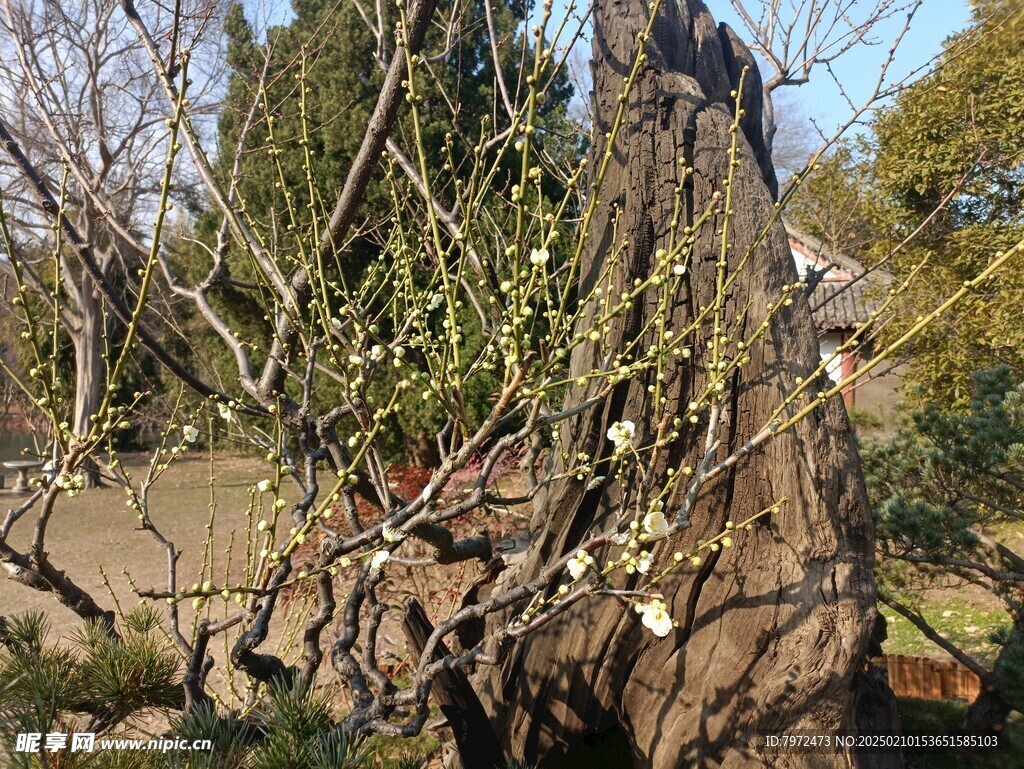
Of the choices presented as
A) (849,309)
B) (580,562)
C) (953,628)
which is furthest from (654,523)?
(849,309)

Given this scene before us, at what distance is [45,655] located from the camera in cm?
208

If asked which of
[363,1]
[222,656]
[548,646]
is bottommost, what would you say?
[222,656]

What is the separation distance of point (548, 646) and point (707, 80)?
218 centimetres

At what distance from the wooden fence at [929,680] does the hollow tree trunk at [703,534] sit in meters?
1.96

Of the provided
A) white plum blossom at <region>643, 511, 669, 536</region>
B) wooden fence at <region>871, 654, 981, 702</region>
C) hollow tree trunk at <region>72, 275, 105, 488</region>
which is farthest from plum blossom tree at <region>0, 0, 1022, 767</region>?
hollow tree trunk at <region>72, 275, 105, 488</region>

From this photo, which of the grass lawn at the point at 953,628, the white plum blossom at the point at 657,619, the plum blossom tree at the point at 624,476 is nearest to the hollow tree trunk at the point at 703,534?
the plum blossom tree at the point at 624,476

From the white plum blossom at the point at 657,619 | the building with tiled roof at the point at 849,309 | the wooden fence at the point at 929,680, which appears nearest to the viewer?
the white plum blossom at the point at 657,619

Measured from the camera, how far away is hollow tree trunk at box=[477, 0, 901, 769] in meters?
2.01

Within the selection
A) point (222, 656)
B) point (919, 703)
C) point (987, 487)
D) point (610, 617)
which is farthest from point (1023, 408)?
point (222, 656)

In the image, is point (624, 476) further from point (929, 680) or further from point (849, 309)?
point (849, 309)

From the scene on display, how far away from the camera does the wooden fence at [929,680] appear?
3771mm

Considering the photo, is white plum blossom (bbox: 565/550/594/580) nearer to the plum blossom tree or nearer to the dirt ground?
the plum blossom tree

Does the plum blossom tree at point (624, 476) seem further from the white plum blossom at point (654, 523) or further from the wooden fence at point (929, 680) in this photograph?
the wooden fence at point (929, 680)

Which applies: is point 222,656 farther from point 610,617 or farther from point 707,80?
point 707,80
